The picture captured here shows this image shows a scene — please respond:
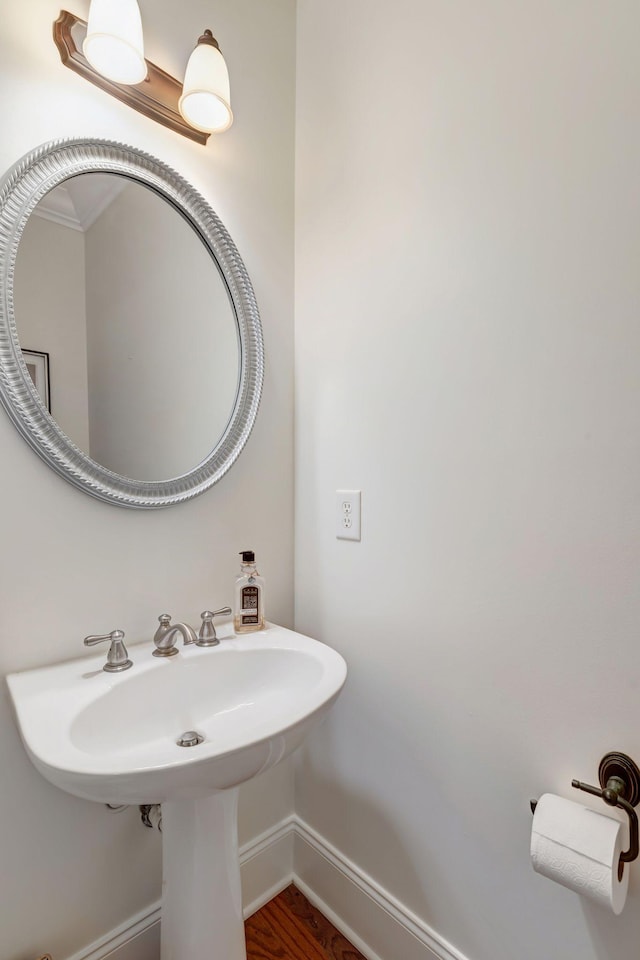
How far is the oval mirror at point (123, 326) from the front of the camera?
31.7 inches

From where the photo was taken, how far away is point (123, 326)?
953mm

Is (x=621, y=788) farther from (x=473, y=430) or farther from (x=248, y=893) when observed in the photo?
(x=248, y=893)

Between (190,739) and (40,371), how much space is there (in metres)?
0.75

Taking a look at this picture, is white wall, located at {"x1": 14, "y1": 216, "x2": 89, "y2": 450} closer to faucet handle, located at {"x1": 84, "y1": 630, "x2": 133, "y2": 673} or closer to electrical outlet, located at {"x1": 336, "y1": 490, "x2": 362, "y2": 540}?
faucet handle, located at {"x1": 84, "y1": 630, "x2": 133, "y2": 673}

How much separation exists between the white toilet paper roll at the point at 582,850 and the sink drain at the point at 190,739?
597mm

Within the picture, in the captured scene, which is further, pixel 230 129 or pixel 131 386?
pixel 230 129

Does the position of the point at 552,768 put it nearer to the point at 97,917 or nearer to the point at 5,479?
the point at 97,917

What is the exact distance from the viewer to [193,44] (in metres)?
1.01

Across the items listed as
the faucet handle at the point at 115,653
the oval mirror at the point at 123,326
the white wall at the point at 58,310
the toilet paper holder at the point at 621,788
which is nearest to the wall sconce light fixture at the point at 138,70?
the oval mirror at the point at 123,326

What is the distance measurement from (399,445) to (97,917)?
1166mm

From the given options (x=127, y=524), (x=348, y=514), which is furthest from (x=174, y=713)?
(x=348, y=514)

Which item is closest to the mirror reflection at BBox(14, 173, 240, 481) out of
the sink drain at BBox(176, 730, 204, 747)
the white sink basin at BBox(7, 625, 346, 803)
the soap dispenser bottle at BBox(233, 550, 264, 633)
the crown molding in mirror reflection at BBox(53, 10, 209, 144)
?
the crown molding in mirror reflection at BBox(53, 10, 209, 144)

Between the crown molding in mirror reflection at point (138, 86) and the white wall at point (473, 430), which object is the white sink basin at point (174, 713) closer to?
the white wall at point (473, 430)

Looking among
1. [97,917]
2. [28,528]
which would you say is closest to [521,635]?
[28,528]
